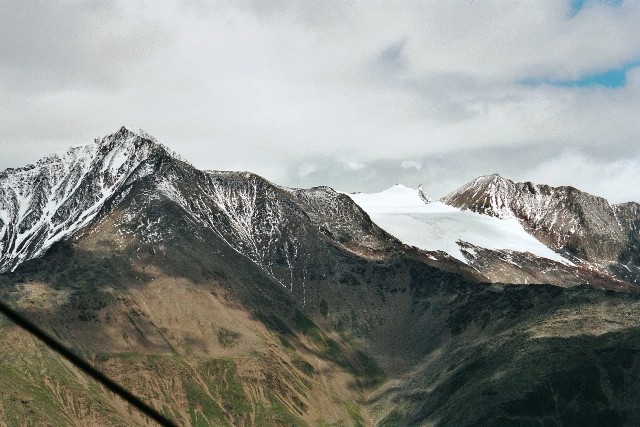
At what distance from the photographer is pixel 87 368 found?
11023mm

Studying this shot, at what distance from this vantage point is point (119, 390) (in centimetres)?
1111

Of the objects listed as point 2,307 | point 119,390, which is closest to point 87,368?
point 119,390

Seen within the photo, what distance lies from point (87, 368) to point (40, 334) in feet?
2.24

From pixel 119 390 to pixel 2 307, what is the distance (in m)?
1.69

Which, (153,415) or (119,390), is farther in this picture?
(153,415)

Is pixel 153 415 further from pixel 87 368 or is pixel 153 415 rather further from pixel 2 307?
pixel 2 307

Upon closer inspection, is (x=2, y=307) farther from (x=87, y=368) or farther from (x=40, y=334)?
(x=87, y=368)

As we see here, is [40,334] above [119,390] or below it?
above

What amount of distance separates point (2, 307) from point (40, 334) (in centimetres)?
55

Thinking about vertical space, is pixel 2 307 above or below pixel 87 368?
above

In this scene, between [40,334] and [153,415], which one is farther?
[153,415]

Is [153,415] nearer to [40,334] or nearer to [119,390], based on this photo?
[119,390]

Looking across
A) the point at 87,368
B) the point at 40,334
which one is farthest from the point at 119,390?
the point at 40,334

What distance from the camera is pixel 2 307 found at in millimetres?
10664
